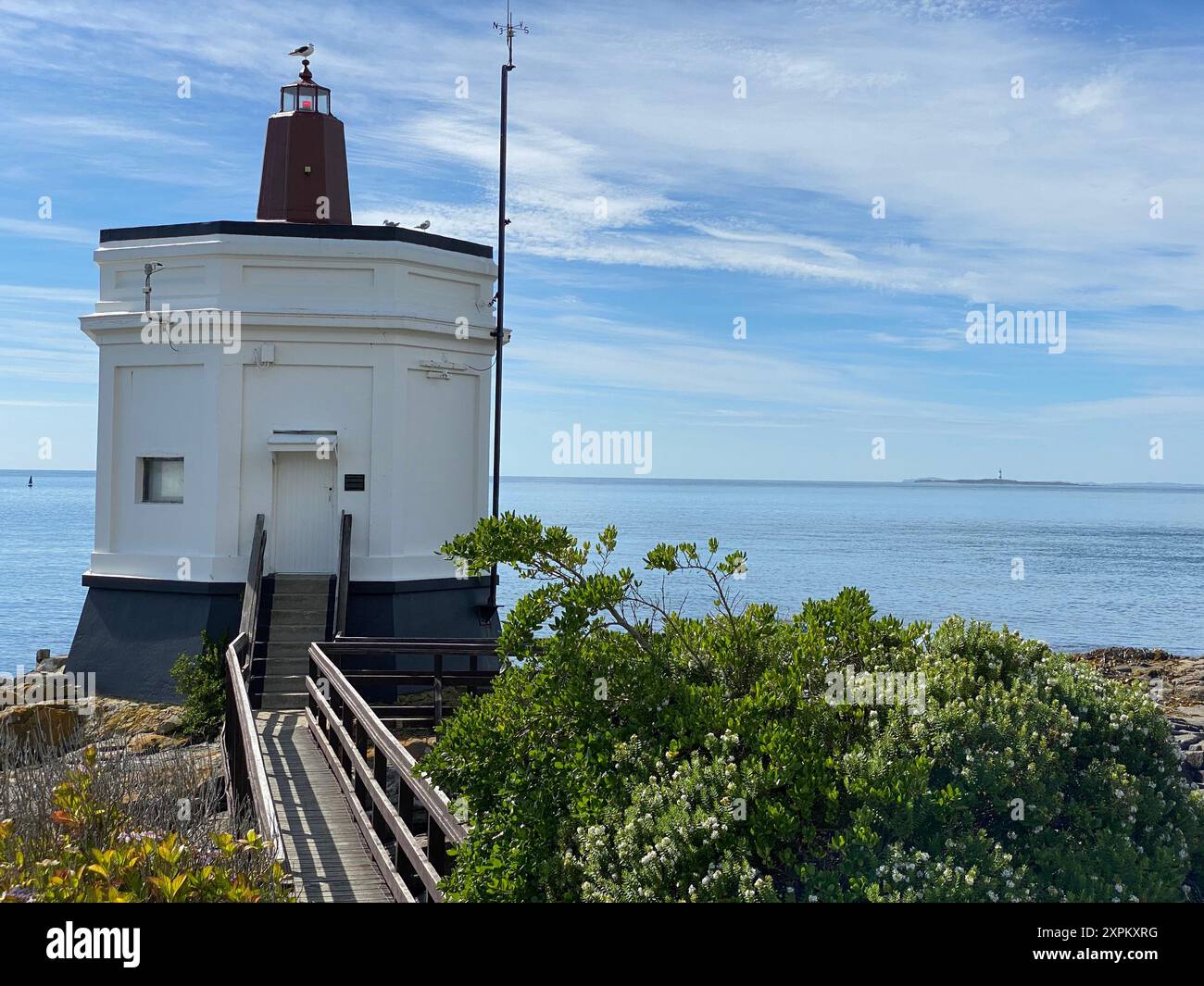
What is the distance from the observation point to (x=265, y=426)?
18.8m

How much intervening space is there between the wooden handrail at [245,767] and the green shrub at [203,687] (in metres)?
2.88

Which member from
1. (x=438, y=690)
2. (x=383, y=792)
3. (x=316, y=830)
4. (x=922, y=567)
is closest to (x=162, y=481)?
(x=438, y=690)

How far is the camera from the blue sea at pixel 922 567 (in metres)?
53.3

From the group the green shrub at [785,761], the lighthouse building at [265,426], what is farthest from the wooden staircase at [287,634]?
the green shrub at [785,761]

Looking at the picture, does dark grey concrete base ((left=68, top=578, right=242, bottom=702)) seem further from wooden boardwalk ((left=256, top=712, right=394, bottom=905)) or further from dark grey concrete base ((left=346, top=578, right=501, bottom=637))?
wooden boardwalk ((left=256, top=712, right=394, bottom=905))

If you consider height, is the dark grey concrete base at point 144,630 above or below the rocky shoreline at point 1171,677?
above

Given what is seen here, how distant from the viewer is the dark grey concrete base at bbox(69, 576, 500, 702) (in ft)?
61.4

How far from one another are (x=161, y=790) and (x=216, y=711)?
8.56 m

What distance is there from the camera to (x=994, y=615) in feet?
183

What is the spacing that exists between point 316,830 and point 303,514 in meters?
10.7

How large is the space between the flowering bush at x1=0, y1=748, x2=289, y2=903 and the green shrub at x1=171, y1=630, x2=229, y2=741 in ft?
35.1

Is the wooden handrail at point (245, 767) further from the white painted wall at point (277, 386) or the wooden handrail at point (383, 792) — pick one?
the white painted wall at point (277, 386)

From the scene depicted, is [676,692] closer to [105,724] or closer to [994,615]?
[105,724]
